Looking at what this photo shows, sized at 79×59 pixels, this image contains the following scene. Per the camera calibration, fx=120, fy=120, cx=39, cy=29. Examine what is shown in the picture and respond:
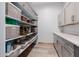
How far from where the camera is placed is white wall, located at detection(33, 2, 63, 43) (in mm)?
7895

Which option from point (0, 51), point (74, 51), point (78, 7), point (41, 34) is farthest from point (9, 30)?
point (41, 34)

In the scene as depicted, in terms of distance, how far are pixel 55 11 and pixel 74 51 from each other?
6374 millimetres

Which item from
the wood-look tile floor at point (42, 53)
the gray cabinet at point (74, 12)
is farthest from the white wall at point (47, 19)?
the gray cabinet at point (74, 12)

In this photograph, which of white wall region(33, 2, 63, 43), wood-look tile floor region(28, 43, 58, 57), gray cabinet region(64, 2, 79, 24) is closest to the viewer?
gray cabinet region(64, 2, 79, 24)

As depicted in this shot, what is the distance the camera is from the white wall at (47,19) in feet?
25.9

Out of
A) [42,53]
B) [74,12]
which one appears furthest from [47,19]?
[74,12]

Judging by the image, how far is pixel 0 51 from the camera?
1847mm

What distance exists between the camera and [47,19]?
793 centimetres

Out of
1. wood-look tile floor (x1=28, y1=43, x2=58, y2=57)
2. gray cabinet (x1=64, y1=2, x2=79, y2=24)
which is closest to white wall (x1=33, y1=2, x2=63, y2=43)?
wood-look tile floor (x1=28, y1=43, x2=58, y2=57)

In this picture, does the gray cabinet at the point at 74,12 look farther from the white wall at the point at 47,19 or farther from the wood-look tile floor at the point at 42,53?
the white wall at the point at 47,19

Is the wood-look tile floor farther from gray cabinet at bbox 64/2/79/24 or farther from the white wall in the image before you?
the white wall

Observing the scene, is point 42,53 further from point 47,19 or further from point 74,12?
point 47,19

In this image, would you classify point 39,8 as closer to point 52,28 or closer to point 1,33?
point 52,28

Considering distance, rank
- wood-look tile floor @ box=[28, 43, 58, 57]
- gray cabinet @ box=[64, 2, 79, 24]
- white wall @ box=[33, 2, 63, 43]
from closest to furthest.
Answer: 1. gray cabinet @ box=[64, 2, 79, 24]
2. wood-look tile floor @ box=[28, 43, 58, 57]
3. white wall @ box=[33, 2, 63, 43]
